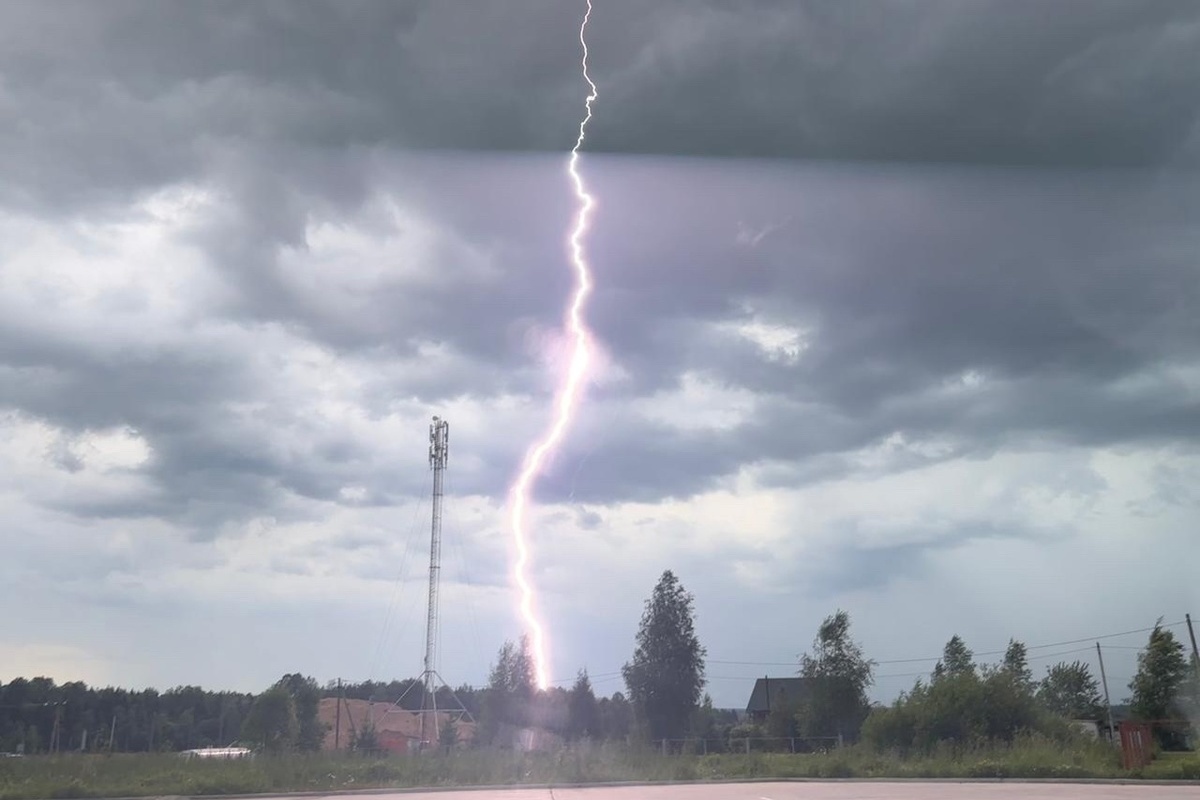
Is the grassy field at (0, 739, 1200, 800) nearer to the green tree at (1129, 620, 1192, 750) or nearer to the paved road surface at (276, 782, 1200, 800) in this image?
the paved road surface at (276, 782, 1200, 800)

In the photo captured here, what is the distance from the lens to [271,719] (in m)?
51.5

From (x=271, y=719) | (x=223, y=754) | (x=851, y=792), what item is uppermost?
(x=271, y=719)

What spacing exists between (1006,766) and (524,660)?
36.1 m

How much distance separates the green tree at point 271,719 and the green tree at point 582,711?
18.9 metres

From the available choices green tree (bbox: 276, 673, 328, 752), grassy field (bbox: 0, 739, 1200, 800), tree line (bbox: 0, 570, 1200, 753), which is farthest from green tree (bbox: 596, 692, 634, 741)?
grassy field (bbox: 0, 739, 1200, 800)

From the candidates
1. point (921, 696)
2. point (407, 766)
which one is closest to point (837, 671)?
point (921, 696)

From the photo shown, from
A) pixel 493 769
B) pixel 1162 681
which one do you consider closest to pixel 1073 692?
pixel 1162 681

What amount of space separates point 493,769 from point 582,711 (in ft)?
103

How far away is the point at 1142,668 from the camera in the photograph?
4819cm

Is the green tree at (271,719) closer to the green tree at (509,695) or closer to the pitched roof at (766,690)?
the green tree at (509,695)

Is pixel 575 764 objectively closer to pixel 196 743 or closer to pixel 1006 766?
pixel 1006 766

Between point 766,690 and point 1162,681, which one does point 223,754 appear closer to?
point 1162,681

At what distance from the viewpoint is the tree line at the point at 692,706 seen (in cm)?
4397

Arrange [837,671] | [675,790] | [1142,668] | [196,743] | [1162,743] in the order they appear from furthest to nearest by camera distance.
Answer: [196,743]
[837,671]
[1142,668]
[1162,743]
[675,790]
